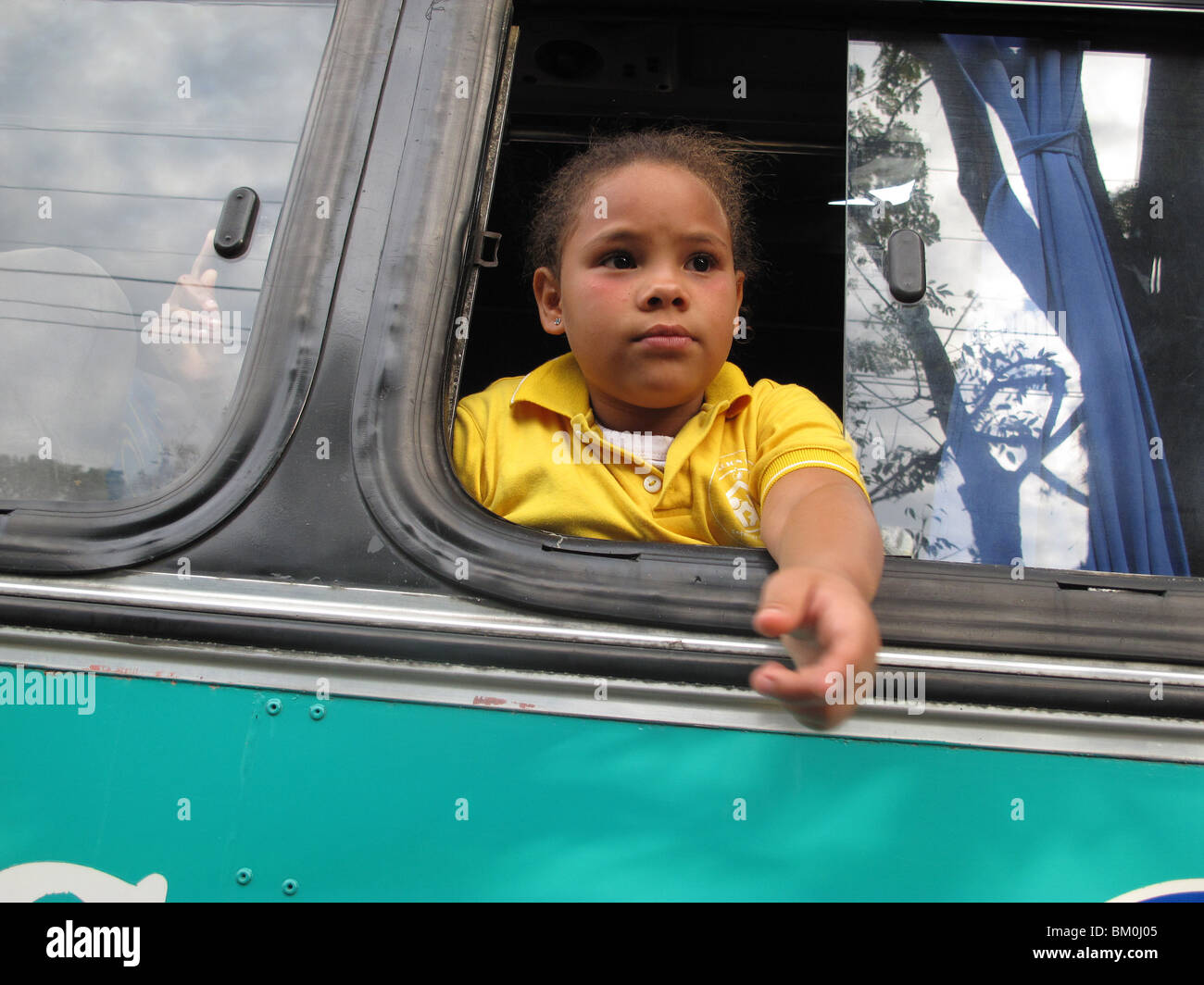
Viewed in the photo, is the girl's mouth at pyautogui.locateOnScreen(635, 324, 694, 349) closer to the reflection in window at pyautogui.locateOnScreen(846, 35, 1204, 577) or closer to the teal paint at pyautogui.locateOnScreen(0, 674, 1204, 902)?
the reflection in window at pyautogui.locateOnScreen(846, 35, 1204, 577)

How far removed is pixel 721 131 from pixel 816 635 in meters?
1.50

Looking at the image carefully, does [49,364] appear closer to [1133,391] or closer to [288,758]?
[288,758]

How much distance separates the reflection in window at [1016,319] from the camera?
106 cm

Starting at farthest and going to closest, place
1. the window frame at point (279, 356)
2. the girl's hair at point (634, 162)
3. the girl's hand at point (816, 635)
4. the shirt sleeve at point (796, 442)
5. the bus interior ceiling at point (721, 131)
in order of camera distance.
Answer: the bus interior ceiling at point (721, 131)
the girl's hair at point (634, 162)
the shirt sleeve at point (796, 442)
the window frame at point (279, 356)
the girl's hand at point (816, 635)

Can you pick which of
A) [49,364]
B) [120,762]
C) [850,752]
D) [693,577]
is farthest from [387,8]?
[850,752]

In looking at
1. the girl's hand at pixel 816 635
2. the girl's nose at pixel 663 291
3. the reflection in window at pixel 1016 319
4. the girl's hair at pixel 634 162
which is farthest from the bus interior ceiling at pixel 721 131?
the girl's hand at pixel 816 635

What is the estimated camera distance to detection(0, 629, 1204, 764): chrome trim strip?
2.67 feet

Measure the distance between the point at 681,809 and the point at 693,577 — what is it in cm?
22

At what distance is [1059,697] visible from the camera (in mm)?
818

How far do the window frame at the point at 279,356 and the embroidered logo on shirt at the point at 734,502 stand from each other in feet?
1.71

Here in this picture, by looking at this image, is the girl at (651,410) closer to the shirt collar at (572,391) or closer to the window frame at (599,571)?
the shirt collar at (572,391)

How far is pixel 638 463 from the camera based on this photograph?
1157 mm

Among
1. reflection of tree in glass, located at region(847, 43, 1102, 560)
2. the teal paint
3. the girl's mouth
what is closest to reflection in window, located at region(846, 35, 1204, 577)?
reflection of tree in glass, located at region(847, 43, 1102, 560)

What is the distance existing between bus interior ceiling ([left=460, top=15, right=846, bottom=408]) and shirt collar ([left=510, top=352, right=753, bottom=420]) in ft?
1.54
